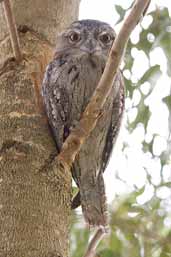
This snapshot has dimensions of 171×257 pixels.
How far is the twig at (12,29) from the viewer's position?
5.01 feet

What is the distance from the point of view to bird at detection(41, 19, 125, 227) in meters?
1.83

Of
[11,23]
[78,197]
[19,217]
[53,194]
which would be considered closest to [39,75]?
[11,23]

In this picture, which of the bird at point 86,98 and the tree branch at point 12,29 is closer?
the tree branch at point 12,29

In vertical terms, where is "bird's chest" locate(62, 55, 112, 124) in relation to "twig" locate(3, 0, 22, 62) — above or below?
below

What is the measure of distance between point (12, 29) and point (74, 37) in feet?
1.49

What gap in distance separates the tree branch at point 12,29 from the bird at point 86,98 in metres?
0.13

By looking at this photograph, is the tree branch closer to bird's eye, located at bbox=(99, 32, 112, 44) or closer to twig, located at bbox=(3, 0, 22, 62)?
twig, located at bbox=(3, 0, 22, 62)

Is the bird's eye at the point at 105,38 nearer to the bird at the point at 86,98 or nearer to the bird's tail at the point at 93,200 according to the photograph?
the bird at the point at 86,98

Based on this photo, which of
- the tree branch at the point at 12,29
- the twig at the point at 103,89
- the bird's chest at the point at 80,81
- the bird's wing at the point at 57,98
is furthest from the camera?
the bird's chest at the point at 80,81

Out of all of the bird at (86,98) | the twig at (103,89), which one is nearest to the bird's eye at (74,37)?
the bird at (86,98)

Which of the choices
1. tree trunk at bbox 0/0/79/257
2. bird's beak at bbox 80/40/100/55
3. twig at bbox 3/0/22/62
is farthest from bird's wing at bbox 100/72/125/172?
twig at bbox 3/0/22/62

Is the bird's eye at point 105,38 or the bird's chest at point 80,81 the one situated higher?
the bird's eye at point 105,38

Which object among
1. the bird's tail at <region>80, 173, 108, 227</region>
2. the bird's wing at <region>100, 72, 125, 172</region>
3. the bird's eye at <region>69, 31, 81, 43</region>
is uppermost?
the bird's eye at <region>69, 31, 81, 43</region>

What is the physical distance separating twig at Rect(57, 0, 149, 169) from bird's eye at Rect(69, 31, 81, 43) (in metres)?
0.61
